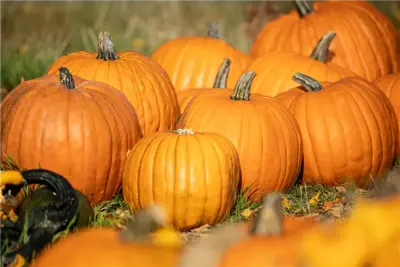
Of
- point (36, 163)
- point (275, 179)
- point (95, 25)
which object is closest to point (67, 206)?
point (36, 163)

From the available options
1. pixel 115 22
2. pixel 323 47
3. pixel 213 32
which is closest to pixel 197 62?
pixel 213 32

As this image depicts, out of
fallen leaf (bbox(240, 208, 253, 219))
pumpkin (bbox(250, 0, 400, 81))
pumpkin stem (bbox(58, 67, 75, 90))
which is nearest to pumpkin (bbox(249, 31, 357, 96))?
pumpkin (bbox(250, 0, 400, 81))

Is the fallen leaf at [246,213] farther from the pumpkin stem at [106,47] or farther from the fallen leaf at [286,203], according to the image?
the pumpkin stem at [106,47]

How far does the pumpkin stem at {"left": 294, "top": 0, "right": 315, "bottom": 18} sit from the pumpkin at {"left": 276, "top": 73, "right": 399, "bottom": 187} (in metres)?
1.46

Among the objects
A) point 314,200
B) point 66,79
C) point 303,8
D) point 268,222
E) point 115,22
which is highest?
point 303,8

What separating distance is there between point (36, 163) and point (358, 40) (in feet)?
9.47

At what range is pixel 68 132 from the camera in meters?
3.74

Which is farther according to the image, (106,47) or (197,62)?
(197,62)

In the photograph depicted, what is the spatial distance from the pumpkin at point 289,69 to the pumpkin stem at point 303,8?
A: 2.55ft

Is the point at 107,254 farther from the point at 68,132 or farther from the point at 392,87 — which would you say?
the point at 392,87

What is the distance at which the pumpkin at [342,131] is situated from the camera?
4309 mm

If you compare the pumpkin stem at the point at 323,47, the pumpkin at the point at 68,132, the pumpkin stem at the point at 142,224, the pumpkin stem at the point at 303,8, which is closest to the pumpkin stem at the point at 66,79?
the pumpkin at the point at 68,132

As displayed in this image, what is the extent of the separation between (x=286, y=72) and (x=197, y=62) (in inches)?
29.6

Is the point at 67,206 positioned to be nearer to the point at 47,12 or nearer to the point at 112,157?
the point at 112,157
